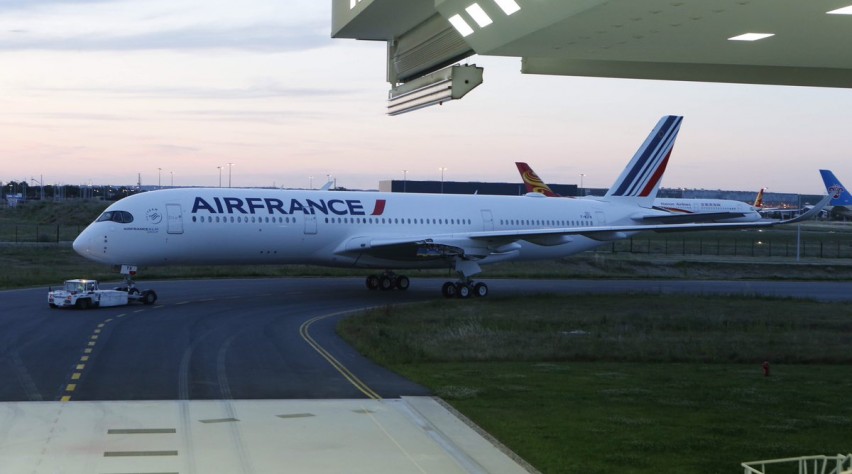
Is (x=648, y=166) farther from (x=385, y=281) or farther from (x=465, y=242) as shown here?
(x=385, y=281)

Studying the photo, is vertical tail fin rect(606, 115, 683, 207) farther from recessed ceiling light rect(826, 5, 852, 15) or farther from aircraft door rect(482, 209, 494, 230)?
recessed ceiling light rect(826, 5, 852, 15)

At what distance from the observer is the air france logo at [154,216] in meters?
38.3

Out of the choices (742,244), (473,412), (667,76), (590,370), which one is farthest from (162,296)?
(742,244)

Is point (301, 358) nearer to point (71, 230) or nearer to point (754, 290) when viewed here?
point (754, 290)

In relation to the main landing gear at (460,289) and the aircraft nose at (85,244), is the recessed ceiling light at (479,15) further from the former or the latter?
the main landing gear at (460,289)

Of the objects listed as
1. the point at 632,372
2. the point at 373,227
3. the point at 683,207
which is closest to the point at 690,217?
the point at 373,227

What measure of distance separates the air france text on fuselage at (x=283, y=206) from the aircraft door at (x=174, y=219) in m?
0.64

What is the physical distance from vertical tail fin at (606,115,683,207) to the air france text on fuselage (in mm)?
15056

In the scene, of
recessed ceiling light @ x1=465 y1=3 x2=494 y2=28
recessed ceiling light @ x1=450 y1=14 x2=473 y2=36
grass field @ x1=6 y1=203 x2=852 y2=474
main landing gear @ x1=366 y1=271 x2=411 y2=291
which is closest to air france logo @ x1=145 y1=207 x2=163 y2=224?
grass field @ x1=6 y1=203 x2=852 y2=474

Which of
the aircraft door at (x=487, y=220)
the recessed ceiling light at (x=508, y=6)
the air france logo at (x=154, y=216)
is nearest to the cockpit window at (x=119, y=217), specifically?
the air france logo at (x=154, y=216)

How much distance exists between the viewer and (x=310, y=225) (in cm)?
4166

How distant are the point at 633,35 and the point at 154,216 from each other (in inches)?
1168

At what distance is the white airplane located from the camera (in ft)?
126

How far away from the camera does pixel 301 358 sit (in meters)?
25.7
